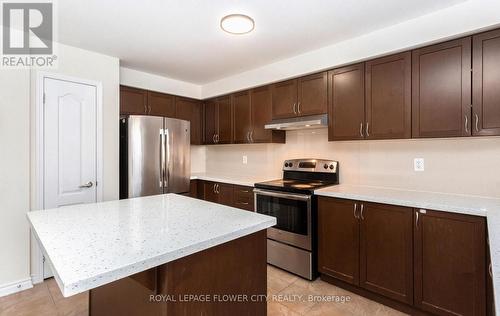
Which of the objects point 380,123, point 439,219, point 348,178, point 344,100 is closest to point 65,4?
point 344,100

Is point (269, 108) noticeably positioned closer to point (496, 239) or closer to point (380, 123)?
point (380, 123)

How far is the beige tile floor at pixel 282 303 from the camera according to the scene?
2055 millimetres

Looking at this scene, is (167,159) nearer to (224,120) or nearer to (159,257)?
(224,120)

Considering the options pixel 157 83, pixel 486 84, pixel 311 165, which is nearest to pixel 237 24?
pixel 311 165

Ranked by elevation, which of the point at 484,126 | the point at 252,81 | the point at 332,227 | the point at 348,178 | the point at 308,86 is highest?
the point at 252,81

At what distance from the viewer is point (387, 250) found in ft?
6.84

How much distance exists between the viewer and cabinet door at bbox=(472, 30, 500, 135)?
6.00 feet

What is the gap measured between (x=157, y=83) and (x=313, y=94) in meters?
2.28

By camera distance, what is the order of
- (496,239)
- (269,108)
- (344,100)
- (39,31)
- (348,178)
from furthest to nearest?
1. (269,108)
2. (348,178)
3. (344,100)
4. (39,31)
5. (496,239)

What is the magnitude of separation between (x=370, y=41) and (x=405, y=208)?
153 centimetres

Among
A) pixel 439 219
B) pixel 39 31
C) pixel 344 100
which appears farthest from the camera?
pixel 344 100

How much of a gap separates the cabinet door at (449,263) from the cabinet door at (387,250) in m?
0.06

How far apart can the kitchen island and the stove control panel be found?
→ 1.66m

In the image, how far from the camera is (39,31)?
2.36 meters
